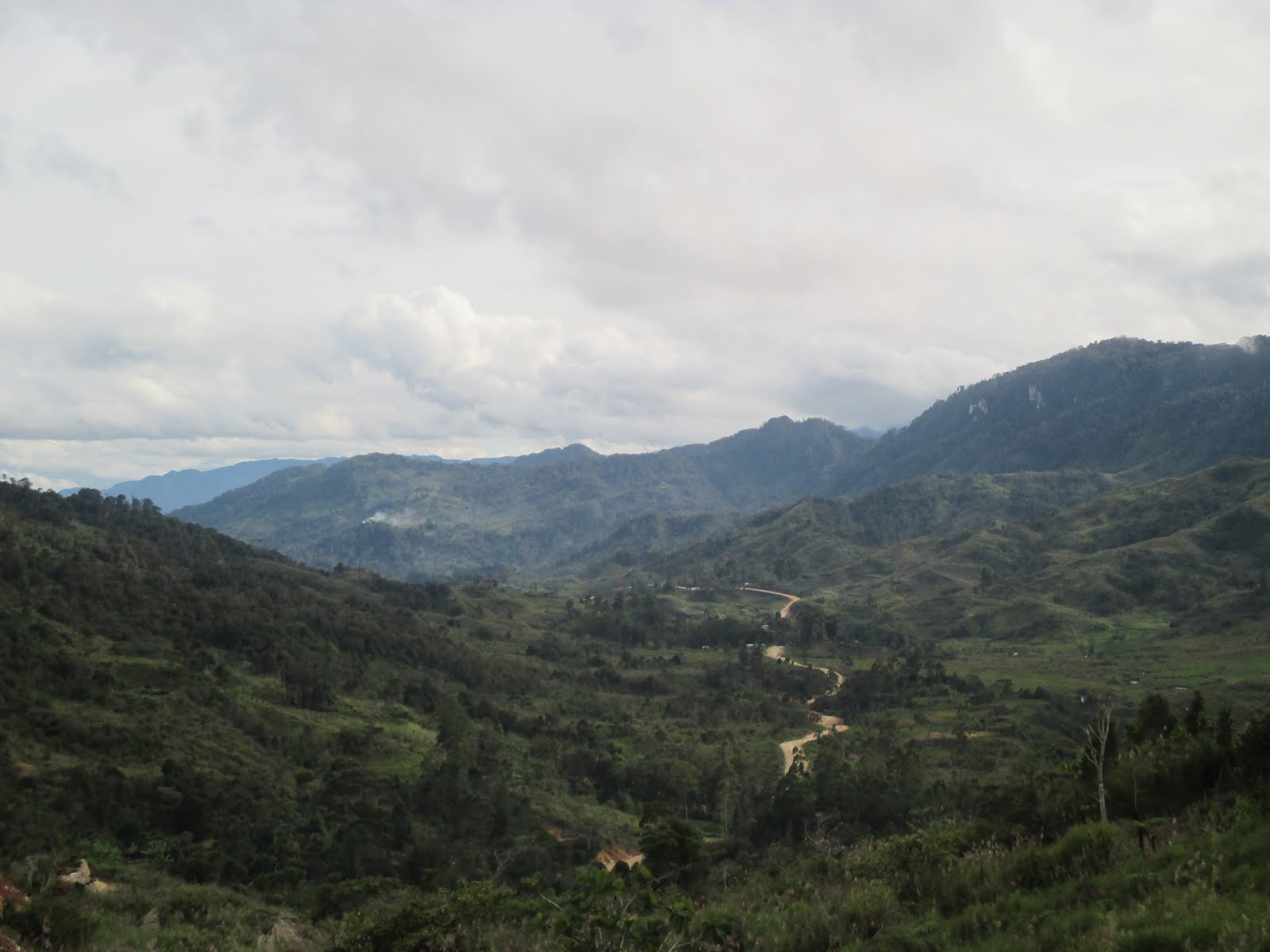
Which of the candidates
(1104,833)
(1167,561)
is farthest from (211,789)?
(1167,561)

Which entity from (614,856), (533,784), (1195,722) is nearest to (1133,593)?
(533,784)

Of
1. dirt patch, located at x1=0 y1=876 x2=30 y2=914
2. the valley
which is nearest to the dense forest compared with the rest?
the valley

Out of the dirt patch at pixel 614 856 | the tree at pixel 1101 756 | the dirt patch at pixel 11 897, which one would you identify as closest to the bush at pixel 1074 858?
the tree at pixel 1101 756

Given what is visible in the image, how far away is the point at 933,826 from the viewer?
86.1 feet

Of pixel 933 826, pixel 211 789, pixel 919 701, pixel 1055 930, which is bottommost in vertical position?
pixel 919 701

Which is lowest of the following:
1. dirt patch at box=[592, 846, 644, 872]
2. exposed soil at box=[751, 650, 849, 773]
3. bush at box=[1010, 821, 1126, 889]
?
exposed soil at box=[751, 650, 849, 773]

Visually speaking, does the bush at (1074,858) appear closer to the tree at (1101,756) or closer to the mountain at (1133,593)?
the tree at (1101,756)

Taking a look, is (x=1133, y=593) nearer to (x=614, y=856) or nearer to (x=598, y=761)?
(x=598, y=761)

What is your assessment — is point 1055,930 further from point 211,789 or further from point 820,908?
point 211,789

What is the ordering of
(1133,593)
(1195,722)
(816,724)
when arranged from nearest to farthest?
(1195,722) → (816,724) → (1133,593)

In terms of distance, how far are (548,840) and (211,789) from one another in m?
21.0

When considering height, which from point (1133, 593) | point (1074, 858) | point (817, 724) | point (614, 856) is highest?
point (1074, 858)

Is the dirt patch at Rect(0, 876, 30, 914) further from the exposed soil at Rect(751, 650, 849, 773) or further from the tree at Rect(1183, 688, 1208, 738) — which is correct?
the exposed soil at Rect(751, 650, 849, 773)

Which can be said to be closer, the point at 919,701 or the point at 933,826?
the point at 933,826
